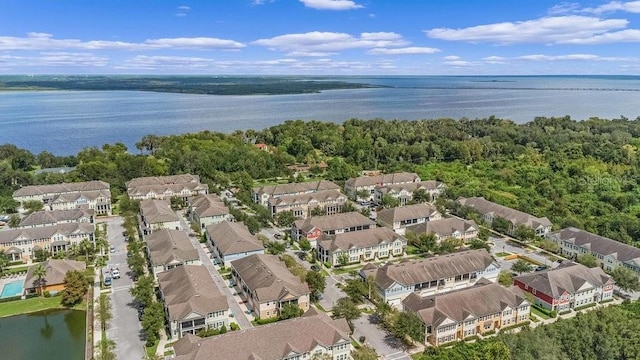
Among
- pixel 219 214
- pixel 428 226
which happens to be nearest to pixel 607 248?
pixel 428 226

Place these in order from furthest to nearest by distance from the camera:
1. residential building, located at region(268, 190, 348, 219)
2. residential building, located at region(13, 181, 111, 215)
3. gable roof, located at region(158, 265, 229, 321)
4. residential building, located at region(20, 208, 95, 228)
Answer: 1. residential building, located at region(13, 181, 111, 215)
2. residential building, located at region(268, 190, 348, 219)
3. residential building, located at region(20, 208, 95, 228)
4. gable roof, located at region(158, 265, 229, 321)

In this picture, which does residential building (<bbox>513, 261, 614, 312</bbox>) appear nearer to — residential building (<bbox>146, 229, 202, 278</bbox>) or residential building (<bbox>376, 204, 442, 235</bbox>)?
residential building (<bbox>376, 204, 442, 235</bbox>)

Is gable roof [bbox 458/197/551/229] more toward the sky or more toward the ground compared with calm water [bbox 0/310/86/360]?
more toward the sky

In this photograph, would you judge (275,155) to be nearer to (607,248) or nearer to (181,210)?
(181,210)

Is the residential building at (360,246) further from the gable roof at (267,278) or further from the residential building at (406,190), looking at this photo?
the residential building at (406,190)

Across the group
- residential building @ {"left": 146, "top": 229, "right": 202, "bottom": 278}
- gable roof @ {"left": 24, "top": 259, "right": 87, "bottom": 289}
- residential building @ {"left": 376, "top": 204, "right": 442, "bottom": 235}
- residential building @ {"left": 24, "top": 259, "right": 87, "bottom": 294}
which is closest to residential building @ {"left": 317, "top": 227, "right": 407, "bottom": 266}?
residential building @ {"left": 376, "top": 204, "right": 442, "bottom": 235}

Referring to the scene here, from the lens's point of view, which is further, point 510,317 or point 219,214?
point 219,214
